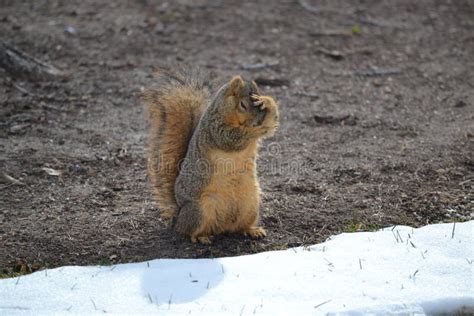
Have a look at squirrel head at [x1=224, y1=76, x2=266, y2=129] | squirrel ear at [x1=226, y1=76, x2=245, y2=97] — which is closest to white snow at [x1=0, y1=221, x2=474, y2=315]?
squirrel head at [x1=224, y1=76, x2=266, y2=129]

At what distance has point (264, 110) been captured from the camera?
3.73 m

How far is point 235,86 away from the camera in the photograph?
3695mm

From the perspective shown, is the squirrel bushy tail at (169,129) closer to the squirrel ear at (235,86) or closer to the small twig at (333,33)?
the squirrel ear at (235,86)

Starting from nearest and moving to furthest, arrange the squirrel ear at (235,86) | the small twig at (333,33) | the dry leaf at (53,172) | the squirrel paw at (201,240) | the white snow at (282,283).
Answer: the white snow at (282,283), the squirrel ear at (235,86), the squirrel paw at (201,240), the dry leaf at (53,172), the small twig at (333,33)

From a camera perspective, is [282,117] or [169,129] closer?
[169,129]

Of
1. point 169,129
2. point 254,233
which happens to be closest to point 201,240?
point 254,233

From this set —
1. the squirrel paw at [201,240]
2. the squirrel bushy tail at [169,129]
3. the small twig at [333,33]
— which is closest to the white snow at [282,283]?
the squirrel paw at [201,240]

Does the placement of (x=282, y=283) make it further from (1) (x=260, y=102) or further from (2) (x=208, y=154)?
(1) (x=260, y=102)

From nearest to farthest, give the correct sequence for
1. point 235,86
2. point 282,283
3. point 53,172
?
point 282,283 → point 235,86 → point 53,172

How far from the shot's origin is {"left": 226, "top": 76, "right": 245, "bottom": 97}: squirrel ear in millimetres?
3691

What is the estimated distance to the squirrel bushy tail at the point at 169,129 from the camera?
4.02 meters

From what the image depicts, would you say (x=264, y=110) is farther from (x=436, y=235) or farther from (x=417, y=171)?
(x=417, y=171)

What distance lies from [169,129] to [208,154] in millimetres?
354

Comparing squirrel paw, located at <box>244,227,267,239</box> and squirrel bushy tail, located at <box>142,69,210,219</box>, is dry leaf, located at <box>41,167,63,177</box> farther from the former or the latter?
squirrel paw, located at <box>244,227,267,239</box>
